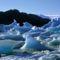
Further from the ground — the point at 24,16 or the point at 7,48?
the point at 24,16

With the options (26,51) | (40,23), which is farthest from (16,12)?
(26,51)

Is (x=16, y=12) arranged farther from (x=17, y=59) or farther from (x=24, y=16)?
(x=17, y=59)

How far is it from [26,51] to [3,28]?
11.0 metres

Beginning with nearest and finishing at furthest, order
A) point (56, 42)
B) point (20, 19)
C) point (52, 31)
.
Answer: point (56, 42)
point (52, 31)
point (20, 19)

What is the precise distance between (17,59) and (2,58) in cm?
46

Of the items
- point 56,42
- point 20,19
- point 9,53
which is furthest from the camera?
point 20,19

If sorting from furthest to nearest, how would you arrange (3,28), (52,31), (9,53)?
(3,28), (52,31), (9,53)

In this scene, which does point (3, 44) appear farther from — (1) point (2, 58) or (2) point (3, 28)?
(2) point (3, 28)

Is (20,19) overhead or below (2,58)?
overhead

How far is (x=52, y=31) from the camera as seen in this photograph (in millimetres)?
14484

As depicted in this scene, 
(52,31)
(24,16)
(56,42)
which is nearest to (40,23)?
(24,16)

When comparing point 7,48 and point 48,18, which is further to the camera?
point 48,18

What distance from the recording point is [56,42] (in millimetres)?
8992

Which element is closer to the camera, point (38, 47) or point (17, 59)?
point (17, 59)
